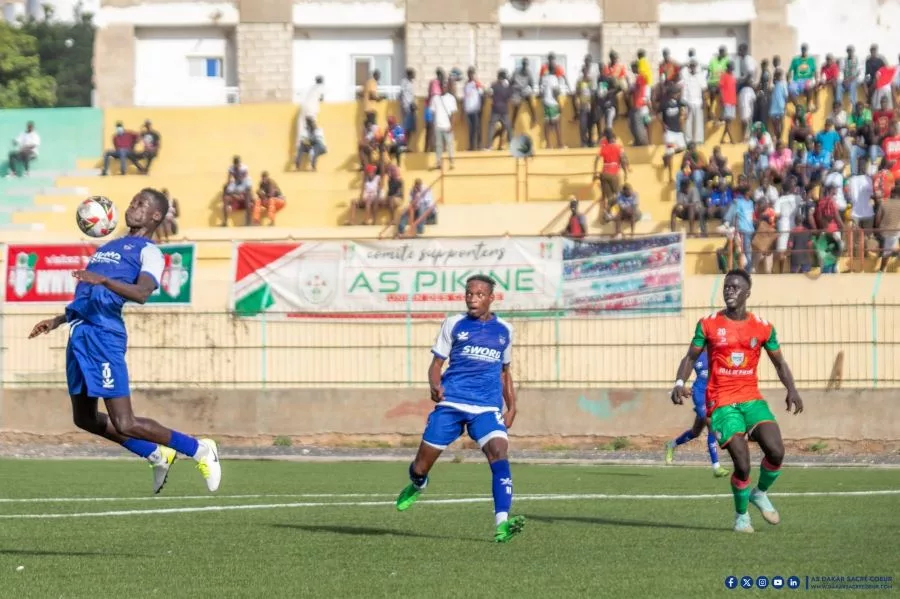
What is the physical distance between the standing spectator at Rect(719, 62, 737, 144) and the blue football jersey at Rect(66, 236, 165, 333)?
2658 cm

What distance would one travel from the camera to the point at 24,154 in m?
38.8

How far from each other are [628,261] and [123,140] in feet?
50.1

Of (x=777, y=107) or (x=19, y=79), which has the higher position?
(x=19, y=79)

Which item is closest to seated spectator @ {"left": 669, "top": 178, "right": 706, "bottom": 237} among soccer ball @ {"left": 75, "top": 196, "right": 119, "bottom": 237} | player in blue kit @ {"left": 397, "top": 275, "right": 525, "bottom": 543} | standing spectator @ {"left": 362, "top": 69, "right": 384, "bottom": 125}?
standing spectator @ {"left": 362, "top": 69, "right": 384, "bottom": 125}

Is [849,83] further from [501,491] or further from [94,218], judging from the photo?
[94,218]

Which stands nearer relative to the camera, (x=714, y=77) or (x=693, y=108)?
(x=693, y=108)

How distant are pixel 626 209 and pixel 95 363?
2295 cm

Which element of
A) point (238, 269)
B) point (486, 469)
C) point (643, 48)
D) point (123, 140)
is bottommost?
point (486, 469)

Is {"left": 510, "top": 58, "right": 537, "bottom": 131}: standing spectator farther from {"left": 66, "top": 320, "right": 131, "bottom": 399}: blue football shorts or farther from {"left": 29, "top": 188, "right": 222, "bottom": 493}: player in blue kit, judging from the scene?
{"left": 66, "top": 320, "right": 131, "bottom": 399}: blue football shorts

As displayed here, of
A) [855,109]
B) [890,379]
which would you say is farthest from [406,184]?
[890,379]

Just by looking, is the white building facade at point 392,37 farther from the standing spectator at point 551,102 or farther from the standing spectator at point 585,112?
the standing spectator at point 585,112

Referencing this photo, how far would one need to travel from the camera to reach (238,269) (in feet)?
91.8

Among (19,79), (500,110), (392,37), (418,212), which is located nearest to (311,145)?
(500,110)

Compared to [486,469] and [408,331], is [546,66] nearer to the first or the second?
[408,331]
